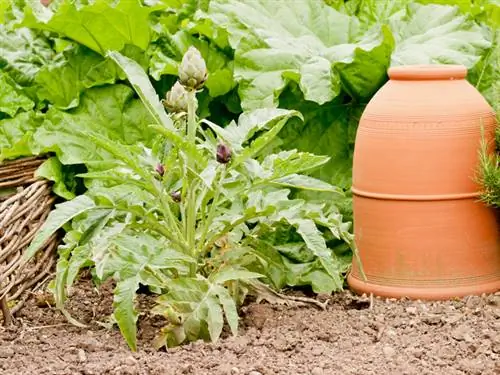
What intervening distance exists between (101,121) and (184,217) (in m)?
1.28

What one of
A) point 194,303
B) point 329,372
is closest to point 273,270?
point 194,303

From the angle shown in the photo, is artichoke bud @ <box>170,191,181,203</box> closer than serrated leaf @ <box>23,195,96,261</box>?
No

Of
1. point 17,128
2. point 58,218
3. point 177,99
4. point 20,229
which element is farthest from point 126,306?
point 17,128

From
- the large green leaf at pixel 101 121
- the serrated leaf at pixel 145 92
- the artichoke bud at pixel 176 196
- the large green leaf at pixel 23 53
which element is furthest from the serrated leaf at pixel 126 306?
the large green leaf at pixel 23 53

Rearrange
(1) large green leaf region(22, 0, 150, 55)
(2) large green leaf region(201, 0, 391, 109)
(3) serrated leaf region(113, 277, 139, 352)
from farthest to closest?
(1) large green leaf region(22, 0, 150, 55) → (2) large green leaf region(201, 0, 391, 109) → (3) serrated leaf region(113, 277, 139, 352)

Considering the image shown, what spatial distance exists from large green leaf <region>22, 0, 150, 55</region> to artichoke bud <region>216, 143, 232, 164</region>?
1.43 metres

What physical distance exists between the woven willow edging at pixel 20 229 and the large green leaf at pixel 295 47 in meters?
0.85

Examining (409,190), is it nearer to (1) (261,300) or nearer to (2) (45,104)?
(1) (261,300)

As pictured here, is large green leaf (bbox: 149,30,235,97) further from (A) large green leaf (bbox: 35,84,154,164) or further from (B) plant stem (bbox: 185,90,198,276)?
(B) plant stem (bbox: 185,90,198,276)

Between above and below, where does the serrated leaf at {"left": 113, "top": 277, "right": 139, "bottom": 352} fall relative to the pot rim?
below

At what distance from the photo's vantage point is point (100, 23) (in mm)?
3969

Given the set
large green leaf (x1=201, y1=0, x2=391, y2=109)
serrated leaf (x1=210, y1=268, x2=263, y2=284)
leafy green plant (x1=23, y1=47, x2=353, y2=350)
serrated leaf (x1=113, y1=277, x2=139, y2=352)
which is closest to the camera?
serrated leaf (x1=113, y1=277, x2=139, y2=352)

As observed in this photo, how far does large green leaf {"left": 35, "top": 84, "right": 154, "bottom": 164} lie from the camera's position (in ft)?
12.9

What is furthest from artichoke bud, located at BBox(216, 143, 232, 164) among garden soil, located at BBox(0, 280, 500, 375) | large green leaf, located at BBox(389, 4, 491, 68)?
large green leaf, located at BBox(389, 4, 491, 68)
